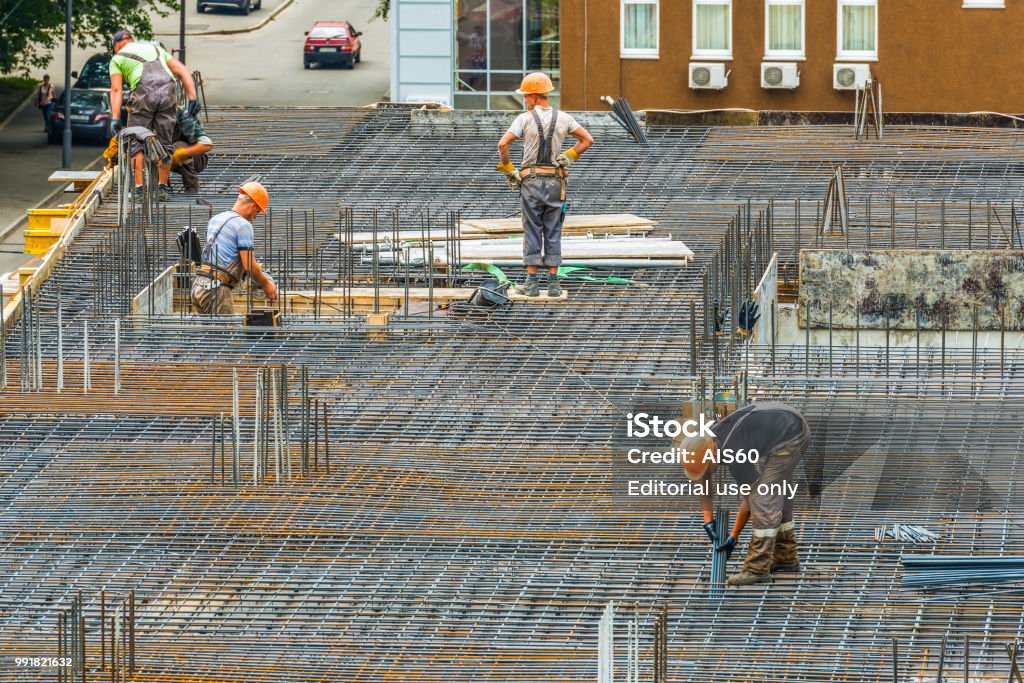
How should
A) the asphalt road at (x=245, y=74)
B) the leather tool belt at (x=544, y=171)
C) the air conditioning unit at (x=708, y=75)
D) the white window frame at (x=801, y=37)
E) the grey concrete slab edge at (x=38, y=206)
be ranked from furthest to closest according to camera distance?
the asphalt road at (x=245, y=74) < the grey concrete slab edge at (x=38, y=206) < the air conditioning unit at (x=708, y=75) < the white window frame at (x=801, y=37) < the leather tool belt at (x=544, y=171)

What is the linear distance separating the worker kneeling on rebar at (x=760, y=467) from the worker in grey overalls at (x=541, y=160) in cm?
571

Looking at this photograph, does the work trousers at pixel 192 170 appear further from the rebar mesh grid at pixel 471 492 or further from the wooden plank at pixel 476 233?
the wooden plank at pixel 476 233

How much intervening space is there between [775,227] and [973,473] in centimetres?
729

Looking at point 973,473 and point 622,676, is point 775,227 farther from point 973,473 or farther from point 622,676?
point 622,676

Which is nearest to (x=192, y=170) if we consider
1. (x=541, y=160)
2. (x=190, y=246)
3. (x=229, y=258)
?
(x=190, y=246)

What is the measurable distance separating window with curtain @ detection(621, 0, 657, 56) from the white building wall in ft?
17.6

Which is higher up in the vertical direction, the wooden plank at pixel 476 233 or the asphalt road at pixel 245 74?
the asphalt road at pixel 245 74

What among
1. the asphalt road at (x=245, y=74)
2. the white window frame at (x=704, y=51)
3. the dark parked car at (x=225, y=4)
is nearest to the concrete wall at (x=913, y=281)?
the white window frame at (x=704, y=51)

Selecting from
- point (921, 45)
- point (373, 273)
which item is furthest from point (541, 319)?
point (921, 45)

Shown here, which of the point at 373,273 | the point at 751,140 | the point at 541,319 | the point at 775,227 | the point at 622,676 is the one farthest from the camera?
the point at 751,140

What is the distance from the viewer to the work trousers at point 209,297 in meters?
17.8

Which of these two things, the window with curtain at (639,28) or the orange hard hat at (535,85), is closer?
the orange hard hat at (535,85)

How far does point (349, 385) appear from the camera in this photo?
54.4 feet

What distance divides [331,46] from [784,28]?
23838 millimetres
